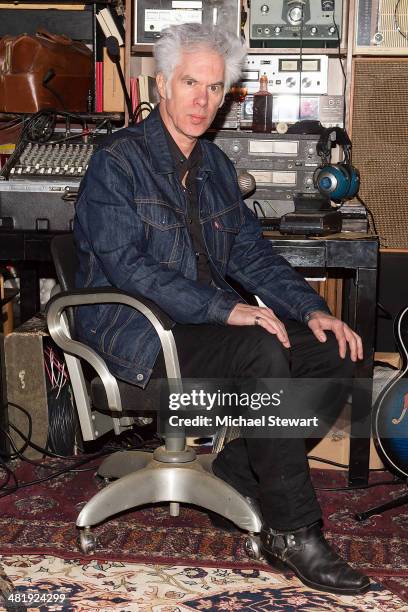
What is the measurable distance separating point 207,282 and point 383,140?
1240 mm

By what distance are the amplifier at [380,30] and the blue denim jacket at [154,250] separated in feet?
3.34

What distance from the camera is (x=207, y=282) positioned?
241 cm

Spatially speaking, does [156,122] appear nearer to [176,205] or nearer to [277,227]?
[176,205]

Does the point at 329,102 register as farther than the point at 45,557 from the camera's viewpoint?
Yes

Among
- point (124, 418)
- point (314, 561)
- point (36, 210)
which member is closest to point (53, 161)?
point (36, 210)

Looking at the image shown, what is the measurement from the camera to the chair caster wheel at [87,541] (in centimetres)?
224

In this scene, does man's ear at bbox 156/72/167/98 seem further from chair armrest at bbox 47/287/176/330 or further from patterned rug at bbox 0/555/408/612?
patterned rug at bbox 0/555/408/612

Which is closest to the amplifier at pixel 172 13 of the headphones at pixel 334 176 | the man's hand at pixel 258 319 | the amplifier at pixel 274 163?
the amplifier at pixel 274 163

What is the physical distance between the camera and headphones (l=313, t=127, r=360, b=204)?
2863 millimetres

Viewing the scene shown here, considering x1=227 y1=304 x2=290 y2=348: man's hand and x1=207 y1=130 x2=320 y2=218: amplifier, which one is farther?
x1=207 y1=130 x2=320 y2=218: amplifier

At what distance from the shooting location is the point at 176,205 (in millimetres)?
2342

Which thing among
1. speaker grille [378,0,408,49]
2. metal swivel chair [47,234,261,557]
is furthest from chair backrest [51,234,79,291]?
speaker grille [378,0,408,49]

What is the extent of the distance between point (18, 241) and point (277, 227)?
2.55 feet

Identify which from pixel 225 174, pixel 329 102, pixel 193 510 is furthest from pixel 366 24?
pixel 193 510
